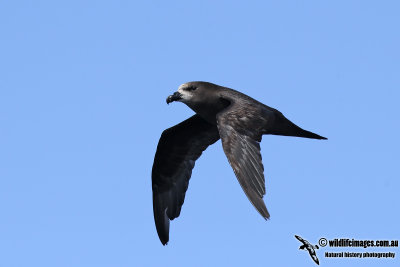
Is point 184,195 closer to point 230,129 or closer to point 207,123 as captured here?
point 207,123

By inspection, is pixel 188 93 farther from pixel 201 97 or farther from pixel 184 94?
pixel 201 97

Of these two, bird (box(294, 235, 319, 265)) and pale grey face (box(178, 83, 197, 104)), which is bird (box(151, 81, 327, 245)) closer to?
pale grey face (box(178, 83, 197, 104))

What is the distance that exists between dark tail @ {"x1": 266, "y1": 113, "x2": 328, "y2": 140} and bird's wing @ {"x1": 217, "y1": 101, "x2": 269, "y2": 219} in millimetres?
646

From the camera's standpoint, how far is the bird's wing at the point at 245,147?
33.8 ft

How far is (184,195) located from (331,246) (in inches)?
144

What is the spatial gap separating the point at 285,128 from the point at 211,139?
221 cm

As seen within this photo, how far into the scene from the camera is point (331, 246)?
39.2ft

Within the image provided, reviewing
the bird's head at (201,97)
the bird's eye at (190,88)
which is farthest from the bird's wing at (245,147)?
the bird's eye at (190,88)

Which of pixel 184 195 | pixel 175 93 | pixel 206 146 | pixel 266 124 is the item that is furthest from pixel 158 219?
pixel 266 124

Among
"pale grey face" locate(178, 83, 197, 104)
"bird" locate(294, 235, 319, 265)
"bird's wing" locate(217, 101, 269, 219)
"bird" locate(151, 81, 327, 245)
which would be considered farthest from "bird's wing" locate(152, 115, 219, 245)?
"bird" locate(294, 235, 319, 265)

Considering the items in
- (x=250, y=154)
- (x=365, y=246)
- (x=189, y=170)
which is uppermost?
(x=189, y=170)

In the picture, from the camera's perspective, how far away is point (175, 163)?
575 inches

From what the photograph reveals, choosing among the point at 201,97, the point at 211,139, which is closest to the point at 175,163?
the point at 211,139

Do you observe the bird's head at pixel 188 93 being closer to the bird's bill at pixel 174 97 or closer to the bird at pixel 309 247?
the bird's bill at pixel 174 97
